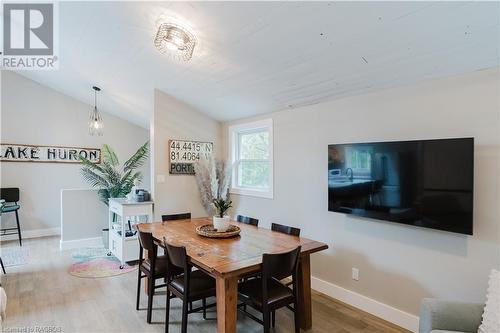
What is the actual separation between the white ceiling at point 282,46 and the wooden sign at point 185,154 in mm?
797

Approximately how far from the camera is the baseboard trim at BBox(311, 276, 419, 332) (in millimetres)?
2523

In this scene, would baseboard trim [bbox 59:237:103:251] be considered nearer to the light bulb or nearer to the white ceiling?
the white ceiling

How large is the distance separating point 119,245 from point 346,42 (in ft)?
13.0

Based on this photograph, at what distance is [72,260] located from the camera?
4.36 m

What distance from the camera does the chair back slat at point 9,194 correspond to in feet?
17.6

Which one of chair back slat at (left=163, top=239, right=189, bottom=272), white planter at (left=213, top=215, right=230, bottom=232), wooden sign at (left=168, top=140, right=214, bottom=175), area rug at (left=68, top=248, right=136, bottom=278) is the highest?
wooden sign at (left=168, top=140, right=214, bottom=175)

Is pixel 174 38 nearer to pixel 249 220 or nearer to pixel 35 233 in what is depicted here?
pixel 249 220

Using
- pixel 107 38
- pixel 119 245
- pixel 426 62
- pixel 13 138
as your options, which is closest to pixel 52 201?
pixel 13 138

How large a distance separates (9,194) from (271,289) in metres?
5.72

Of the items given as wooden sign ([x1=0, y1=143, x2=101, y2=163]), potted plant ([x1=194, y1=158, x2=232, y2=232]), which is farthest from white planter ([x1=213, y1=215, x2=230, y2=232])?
wooden sign ([x1=0, y1=143, x2=101, y2=163])

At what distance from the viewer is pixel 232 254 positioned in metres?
2.18

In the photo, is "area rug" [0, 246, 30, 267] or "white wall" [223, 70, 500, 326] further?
"area rug" [0, 246, 30, 267]

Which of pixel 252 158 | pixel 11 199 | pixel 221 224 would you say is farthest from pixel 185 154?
pixel 11 199

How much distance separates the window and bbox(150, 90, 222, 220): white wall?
0.55 m
